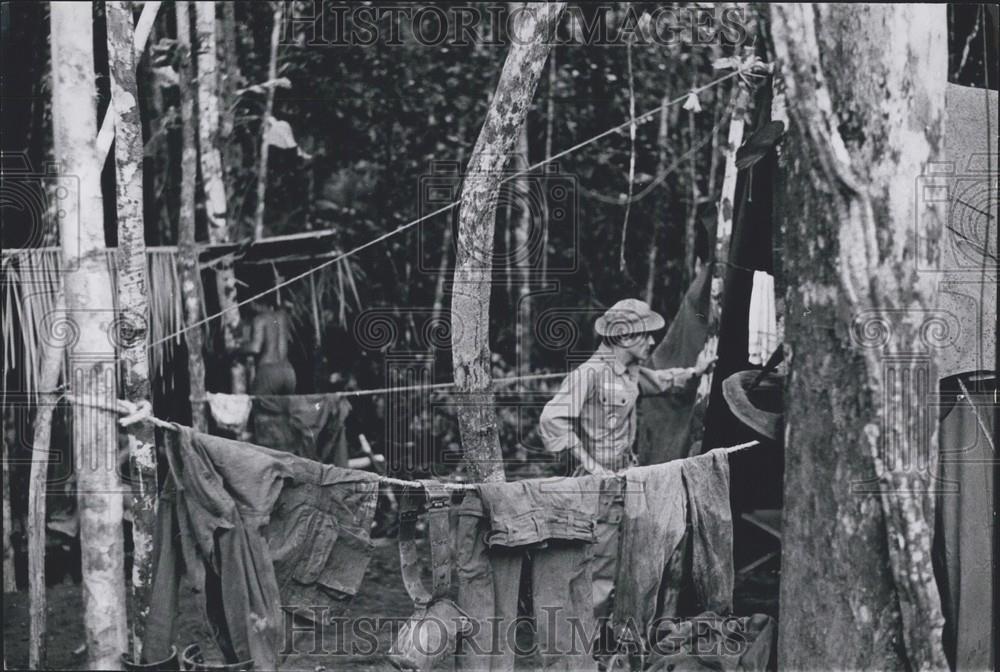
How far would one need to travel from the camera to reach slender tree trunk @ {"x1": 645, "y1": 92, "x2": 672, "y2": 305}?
11227 millimetres

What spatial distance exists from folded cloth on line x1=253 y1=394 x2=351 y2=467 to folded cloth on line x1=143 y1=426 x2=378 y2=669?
305cm

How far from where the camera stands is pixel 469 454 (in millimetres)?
6203

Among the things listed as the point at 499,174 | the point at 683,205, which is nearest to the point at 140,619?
the point at 499,174

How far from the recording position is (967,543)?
493 centimetres

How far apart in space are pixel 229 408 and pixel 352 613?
173 cm

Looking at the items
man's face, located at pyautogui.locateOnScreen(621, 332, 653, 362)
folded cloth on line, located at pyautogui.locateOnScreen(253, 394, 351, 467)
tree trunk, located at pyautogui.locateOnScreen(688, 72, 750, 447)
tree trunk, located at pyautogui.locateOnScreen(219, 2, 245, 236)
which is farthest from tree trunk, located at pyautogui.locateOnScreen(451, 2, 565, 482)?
tree trunk, located at pyautogui.locateOnScreen(219, 2, 245, 236)

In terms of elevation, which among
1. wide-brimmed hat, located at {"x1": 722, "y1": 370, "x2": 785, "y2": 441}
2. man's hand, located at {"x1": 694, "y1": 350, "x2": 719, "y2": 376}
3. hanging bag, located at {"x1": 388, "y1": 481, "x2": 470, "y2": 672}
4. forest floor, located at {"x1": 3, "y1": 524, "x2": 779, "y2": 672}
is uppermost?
man's hand, located at {"x1": 694, "y1": 350, "x2": 719, "y2": 376}

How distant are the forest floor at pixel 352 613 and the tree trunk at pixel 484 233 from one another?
1152mm

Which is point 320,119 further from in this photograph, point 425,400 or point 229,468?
point 229,468

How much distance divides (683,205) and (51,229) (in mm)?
6477

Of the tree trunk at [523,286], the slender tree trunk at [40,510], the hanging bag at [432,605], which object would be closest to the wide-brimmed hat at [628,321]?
the hanging bag at [432,605]

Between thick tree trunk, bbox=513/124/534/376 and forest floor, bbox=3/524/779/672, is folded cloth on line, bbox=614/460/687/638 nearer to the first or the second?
forest floor, bbox=3/524/779/672

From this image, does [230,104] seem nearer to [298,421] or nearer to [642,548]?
[298,421]

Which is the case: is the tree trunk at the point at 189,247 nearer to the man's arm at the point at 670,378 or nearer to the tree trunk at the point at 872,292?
the man's arm at the point at 670,378
